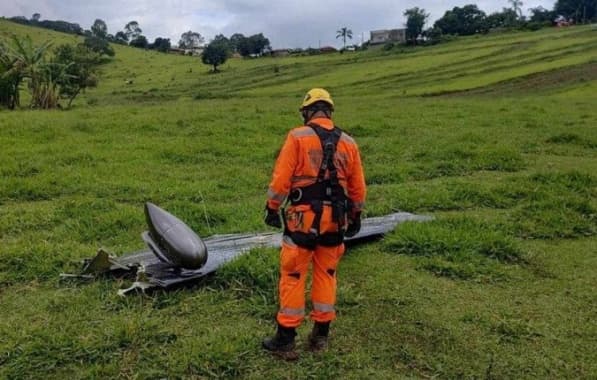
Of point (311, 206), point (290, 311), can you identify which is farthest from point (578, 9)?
point (290, 311)

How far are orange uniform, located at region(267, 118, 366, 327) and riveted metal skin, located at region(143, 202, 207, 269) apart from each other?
133 centimetres

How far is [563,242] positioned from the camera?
649 cm

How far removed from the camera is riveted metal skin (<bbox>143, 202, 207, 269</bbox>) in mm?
4938

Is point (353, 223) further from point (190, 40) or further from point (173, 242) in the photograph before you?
point (190, 40)

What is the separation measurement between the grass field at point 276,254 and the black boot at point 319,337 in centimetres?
8

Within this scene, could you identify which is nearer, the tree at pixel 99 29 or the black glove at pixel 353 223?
the black glove at pixel 353 223

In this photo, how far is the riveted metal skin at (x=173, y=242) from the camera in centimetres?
494

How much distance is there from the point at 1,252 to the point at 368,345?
3955 millimetres

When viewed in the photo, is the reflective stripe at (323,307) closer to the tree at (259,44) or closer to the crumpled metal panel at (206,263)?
the crumpled metal panel at (206,263)

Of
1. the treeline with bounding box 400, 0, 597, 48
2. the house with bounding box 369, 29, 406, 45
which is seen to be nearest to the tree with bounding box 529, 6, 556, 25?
the treeline with bounding box 400, 0, 597, 48

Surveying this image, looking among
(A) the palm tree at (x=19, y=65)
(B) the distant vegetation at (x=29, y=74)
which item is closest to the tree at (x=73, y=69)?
(B) the distant vegetation at (x=29, y=74)

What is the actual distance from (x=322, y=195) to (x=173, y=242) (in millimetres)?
1781

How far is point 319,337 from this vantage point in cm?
409

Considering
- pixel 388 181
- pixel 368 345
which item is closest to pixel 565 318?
pixel 368 345
